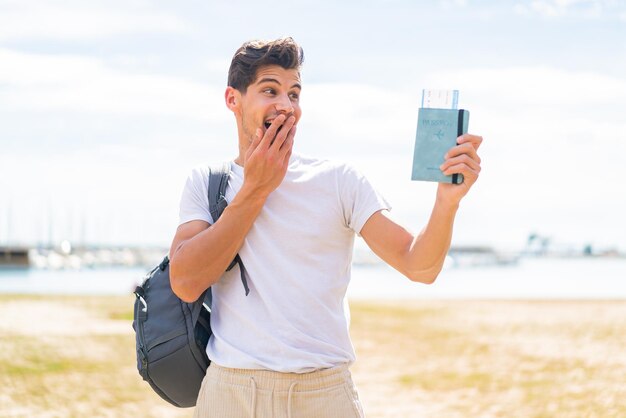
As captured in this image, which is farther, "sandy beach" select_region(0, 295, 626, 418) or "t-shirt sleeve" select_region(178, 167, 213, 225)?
"sandy beach" select_region(0, 295, 626, 418)

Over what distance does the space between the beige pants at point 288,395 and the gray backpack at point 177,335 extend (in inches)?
7.5

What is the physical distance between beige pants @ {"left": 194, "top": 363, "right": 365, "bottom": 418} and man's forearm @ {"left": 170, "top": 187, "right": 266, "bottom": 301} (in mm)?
342

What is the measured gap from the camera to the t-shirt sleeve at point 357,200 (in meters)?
2.85

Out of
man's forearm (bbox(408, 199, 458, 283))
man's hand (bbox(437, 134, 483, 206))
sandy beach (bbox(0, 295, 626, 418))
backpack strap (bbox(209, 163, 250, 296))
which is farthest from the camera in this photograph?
sandy beach (bbox(0, 295, 626, 418))

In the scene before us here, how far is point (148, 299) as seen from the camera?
10.3ft

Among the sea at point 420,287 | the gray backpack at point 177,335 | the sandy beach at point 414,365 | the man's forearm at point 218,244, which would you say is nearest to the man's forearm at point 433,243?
the man's forearm at point 218,244

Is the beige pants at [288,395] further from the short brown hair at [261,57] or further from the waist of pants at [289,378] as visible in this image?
the short brown hair at [261,57]

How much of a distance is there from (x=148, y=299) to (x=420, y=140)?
4.01 feet

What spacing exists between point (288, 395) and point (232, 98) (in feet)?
3.57

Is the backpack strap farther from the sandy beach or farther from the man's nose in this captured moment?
the sandy beach

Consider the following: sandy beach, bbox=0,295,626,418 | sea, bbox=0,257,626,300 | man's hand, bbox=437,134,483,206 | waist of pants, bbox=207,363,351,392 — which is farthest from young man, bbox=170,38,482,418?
sea, bbox=0,257,626,300

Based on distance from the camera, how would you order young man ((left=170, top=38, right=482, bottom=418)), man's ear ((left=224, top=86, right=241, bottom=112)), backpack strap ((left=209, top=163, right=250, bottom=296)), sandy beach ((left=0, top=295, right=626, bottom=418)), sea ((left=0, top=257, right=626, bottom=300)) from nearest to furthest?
young man ((left=170, top=38, right=482, bottom=418)), backpack strap ((left=209, top=163, right=250, bottom=296)), man's ear ((left=224, top=86, right=241, bottom=112)), sandy beach ((left=0, top=295, right=626, bottom=418)), sea ((left=0, top=257, right=626, bottom=300))

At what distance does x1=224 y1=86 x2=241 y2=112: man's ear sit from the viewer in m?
3.05

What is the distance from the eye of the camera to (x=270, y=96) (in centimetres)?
297
